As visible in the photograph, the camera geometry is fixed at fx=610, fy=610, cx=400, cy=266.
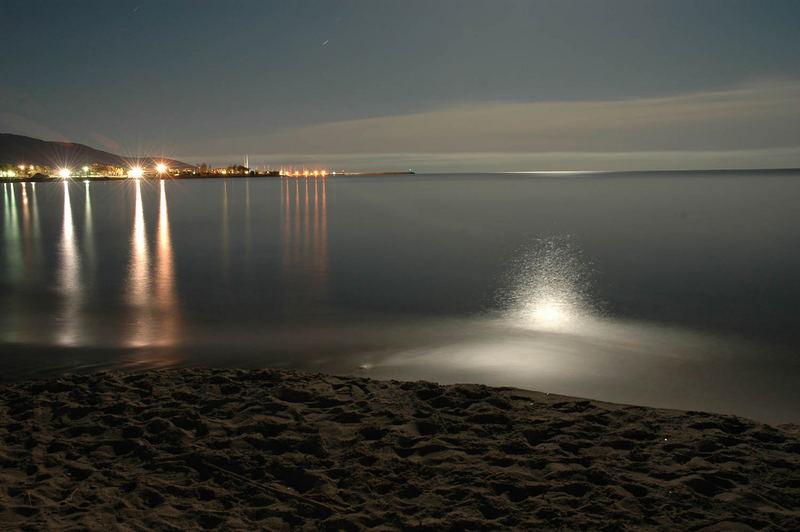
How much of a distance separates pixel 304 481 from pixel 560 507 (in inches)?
90.3

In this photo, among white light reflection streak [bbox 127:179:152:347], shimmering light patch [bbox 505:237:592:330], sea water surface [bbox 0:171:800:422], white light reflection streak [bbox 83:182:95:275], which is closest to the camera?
sea water surface [bbox 0:171:800:422]

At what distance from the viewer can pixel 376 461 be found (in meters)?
5.99

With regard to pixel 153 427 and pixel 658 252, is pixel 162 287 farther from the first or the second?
pixel 658 252

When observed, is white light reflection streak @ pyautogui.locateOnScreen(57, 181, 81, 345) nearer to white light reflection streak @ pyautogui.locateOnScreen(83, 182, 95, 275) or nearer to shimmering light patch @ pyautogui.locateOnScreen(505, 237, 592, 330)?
white light reflection streak @ pyautogui.locateOnScreen(83, 182, 95, 275)

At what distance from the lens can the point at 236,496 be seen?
539 centimetres

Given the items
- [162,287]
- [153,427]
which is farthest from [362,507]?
[162,287]

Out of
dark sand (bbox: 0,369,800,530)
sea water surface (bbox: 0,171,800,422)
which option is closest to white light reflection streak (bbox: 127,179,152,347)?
sea water surface (bbox: 0,171,800,422)

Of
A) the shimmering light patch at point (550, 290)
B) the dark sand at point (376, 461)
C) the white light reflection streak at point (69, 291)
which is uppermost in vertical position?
the dark sand at point (376, 461)

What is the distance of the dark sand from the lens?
5027mm

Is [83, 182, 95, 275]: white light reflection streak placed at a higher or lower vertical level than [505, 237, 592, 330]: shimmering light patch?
lower

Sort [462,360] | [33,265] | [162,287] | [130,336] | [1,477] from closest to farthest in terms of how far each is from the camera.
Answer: [1,477] → [462,360] → [130,336] → [162,287] → [33,265]

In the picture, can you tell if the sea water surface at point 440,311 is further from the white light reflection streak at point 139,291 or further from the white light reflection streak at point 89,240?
the white light reflection streak at point 89,240

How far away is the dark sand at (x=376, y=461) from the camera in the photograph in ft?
16.5

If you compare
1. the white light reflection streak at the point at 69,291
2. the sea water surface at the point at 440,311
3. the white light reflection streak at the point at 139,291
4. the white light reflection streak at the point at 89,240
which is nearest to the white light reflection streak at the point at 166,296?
the sea water surface at the point at 440,311
